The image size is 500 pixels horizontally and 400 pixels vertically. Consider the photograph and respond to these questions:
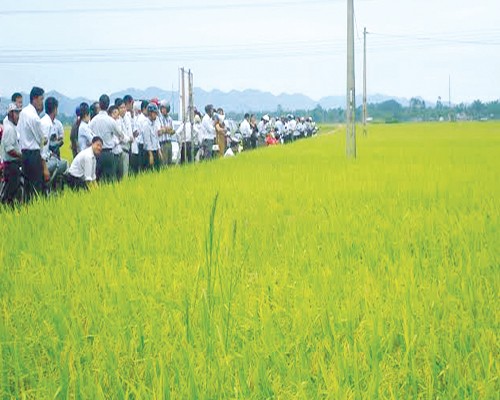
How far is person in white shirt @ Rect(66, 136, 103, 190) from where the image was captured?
894 centimetres

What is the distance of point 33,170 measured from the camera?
333 inches

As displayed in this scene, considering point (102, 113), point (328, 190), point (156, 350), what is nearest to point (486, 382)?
point (156, 350)

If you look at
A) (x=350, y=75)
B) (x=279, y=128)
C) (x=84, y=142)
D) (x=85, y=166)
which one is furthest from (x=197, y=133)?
(x=279, y=128)

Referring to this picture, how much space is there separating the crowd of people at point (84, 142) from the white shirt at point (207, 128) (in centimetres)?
85

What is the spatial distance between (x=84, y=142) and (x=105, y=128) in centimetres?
35

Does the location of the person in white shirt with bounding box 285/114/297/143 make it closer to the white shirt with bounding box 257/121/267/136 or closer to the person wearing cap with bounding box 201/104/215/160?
the white shirt with bounding box 257/121/267/136

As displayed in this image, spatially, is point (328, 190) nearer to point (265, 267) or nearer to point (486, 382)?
point (265, 267)

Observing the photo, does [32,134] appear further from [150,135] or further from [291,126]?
[291,126]

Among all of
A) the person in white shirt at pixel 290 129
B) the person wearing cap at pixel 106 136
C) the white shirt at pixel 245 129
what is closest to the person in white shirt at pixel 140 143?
the person wearing cap at pixel 106 136

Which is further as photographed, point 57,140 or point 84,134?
point 57,140

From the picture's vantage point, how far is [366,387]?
7.69ft

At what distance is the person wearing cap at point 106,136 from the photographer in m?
9.98

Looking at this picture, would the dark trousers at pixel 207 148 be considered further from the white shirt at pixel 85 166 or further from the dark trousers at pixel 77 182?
the white shirt at pixel 85 166

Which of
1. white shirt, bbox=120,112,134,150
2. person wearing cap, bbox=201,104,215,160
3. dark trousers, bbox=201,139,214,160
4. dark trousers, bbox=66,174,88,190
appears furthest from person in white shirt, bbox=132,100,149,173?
dark trousers, bbox=201,139,214,160
